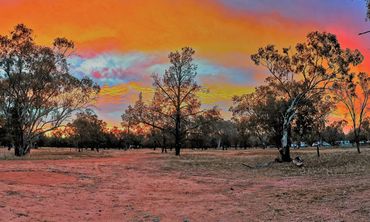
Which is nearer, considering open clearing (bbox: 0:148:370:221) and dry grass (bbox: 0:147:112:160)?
open clearing (bbox: 0:148:370:221)

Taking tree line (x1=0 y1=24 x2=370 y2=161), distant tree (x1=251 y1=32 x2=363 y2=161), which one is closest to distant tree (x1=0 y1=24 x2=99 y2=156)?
tree line (x1=0 y1=24 x2=370 y2=161)

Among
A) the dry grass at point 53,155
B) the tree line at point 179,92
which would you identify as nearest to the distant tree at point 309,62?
the tree line at point 179,92

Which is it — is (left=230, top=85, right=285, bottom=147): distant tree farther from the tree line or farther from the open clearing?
the open clearing

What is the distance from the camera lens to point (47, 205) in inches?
594

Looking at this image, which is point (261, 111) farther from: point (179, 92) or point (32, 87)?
point (32, 87)

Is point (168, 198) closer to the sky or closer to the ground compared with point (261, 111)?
closer to the ground

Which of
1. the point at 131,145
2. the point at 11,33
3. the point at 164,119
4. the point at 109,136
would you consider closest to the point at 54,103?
the point at 11,33

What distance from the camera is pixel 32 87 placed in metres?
46.6

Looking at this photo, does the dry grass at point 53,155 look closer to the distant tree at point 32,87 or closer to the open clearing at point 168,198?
the distant tree at point 32,87

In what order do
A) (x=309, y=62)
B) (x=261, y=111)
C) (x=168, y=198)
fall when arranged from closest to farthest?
(x=168, y=198) < (x=309, y=62) < (x=261, y=111)

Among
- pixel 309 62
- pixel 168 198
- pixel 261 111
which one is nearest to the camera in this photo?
pixel 168 198

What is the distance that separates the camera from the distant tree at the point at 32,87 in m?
45.9

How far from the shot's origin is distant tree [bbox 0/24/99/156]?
151 feet

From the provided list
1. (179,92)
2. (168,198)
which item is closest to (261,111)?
(179,92)
